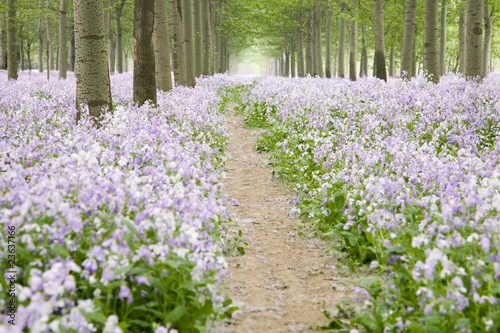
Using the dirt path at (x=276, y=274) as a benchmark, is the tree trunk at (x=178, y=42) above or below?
above

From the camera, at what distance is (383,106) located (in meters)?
10.0

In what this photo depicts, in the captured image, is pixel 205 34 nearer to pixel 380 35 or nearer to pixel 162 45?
pixel 380 35

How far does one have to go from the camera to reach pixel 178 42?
1536 centimetres

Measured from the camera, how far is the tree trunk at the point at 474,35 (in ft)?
40.0

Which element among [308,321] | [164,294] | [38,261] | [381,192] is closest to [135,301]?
[164,294]

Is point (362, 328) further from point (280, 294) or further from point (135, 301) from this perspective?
point (135, 301)

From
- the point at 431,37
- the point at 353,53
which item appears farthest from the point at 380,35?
the point at 353,53

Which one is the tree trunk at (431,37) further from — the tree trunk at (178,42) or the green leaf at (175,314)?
the green leaf at (175,314)

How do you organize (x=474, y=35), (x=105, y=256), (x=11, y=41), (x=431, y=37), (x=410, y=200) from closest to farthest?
(x=105, y=256) → (x=410, y=200) → (x=474, y=35) → (x=431, y=37) → (x=11, y=41)

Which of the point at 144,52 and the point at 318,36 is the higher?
the point at 318,36

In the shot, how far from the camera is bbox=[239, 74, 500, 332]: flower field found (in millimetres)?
2908

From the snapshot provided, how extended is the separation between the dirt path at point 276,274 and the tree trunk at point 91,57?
3.00m

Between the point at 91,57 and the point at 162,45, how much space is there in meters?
5.79

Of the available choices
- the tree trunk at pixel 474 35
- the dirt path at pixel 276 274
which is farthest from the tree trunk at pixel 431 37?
the dirt path at pixel 276 274
